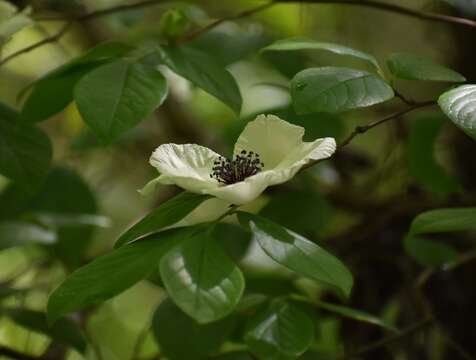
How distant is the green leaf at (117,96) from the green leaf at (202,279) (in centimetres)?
14

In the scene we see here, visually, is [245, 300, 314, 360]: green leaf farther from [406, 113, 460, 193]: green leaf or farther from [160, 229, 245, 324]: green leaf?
[406, 113, 460, 193]: green leaf

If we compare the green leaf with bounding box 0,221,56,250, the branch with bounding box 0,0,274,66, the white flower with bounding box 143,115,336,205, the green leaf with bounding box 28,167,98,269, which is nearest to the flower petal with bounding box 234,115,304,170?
the white flower with bounding box 143,115,336,205

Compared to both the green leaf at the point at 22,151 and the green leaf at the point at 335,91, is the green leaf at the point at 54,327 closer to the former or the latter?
the green leaf at the point at 22,151

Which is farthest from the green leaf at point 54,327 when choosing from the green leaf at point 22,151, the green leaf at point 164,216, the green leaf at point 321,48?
the green leaf at point 321,48

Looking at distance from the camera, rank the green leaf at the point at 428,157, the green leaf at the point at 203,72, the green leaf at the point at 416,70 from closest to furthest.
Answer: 1. the green leaf at the point at 416,70
2. the green leaf at the point at 203,72
3. the green leaf at the point at 428,157

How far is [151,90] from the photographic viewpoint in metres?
0.70

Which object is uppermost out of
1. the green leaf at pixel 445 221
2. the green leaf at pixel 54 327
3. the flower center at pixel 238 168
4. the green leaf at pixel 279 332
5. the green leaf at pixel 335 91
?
the green leaf at pixel 335 91

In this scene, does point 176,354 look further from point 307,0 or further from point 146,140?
point 146,140

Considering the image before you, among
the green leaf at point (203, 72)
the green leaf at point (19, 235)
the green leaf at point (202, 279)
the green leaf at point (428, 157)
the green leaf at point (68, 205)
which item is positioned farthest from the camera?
the green leaf at point (68, 205)

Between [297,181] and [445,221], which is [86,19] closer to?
[297,181]

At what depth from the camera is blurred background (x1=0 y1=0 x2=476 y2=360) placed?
1013mm

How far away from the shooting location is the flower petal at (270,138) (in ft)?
2.09

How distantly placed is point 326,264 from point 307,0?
16.4 inches

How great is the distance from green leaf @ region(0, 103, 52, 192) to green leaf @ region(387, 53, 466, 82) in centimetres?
38
